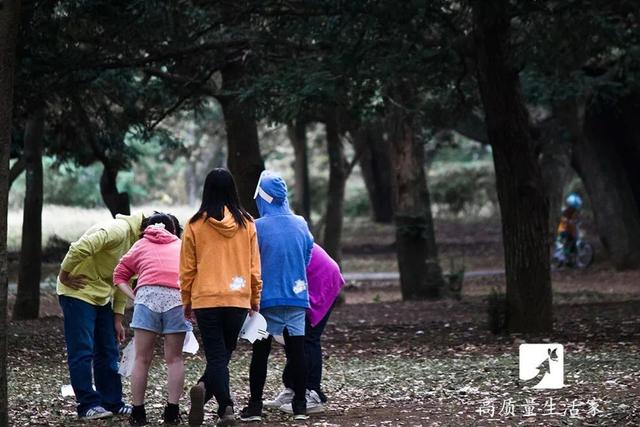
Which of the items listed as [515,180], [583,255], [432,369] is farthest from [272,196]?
[583,255]

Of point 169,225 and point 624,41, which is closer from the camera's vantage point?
point 169,225

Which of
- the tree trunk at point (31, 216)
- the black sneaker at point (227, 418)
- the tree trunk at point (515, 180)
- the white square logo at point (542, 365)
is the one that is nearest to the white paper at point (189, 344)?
the black sneaker at point (227, 418)

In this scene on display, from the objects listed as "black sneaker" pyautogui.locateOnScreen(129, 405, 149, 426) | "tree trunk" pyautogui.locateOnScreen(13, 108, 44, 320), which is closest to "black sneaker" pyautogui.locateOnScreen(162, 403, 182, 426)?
"black sneaker" pyautogui.locateOnScreen(129, 405, 149, 426)

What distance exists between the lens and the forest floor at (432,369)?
8.92 metres

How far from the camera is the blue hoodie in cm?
878

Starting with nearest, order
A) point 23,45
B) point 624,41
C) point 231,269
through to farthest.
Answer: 1. point 231,269
2. point 23,45
3. point 624,41

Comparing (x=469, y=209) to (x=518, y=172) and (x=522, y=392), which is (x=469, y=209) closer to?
(x=518, y=172)

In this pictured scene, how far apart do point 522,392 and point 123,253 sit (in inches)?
137

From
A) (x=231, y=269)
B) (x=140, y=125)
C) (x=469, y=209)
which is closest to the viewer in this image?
(x=231, y=269)

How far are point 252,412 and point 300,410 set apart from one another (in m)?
0.37

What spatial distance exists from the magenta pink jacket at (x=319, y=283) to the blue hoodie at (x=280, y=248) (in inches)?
18.0

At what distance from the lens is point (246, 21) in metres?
16.4

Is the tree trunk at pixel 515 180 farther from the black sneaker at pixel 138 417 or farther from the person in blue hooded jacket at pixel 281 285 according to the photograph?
the black sneaker at pixel 138 417

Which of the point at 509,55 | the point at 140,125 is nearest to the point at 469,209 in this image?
the point at 140,125
